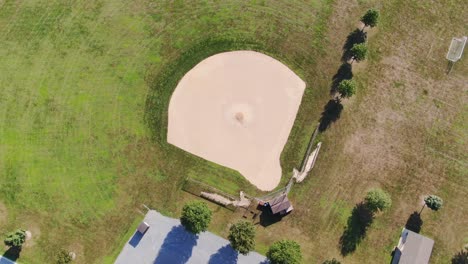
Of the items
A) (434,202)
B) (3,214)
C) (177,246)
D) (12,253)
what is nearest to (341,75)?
(434,202)

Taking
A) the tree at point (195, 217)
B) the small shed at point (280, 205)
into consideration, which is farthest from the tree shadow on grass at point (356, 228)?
the tree at point (195, 217)

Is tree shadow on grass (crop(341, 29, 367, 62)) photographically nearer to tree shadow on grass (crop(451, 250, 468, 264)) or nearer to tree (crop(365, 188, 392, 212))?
tree (crop(365, 188, 392, 212))

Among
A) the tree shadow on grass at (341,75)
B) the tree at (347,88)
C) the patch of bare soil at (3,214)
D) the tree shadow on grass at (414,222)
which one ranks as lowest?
the patch of bare soil at (3,214)

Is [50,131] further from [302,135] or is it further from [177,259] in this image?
[302,135]

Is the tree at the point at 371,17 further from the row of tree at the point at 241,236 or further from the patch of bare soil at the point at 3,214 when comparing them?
the patch of bare soil at the point at 3,214

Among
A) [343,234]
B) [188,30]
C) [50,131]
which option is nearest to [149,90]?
[188,30]

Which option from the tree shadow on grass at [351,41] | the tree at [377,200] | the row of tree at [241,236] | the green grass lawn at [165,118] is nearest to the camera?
the row of tree at [241,236]
